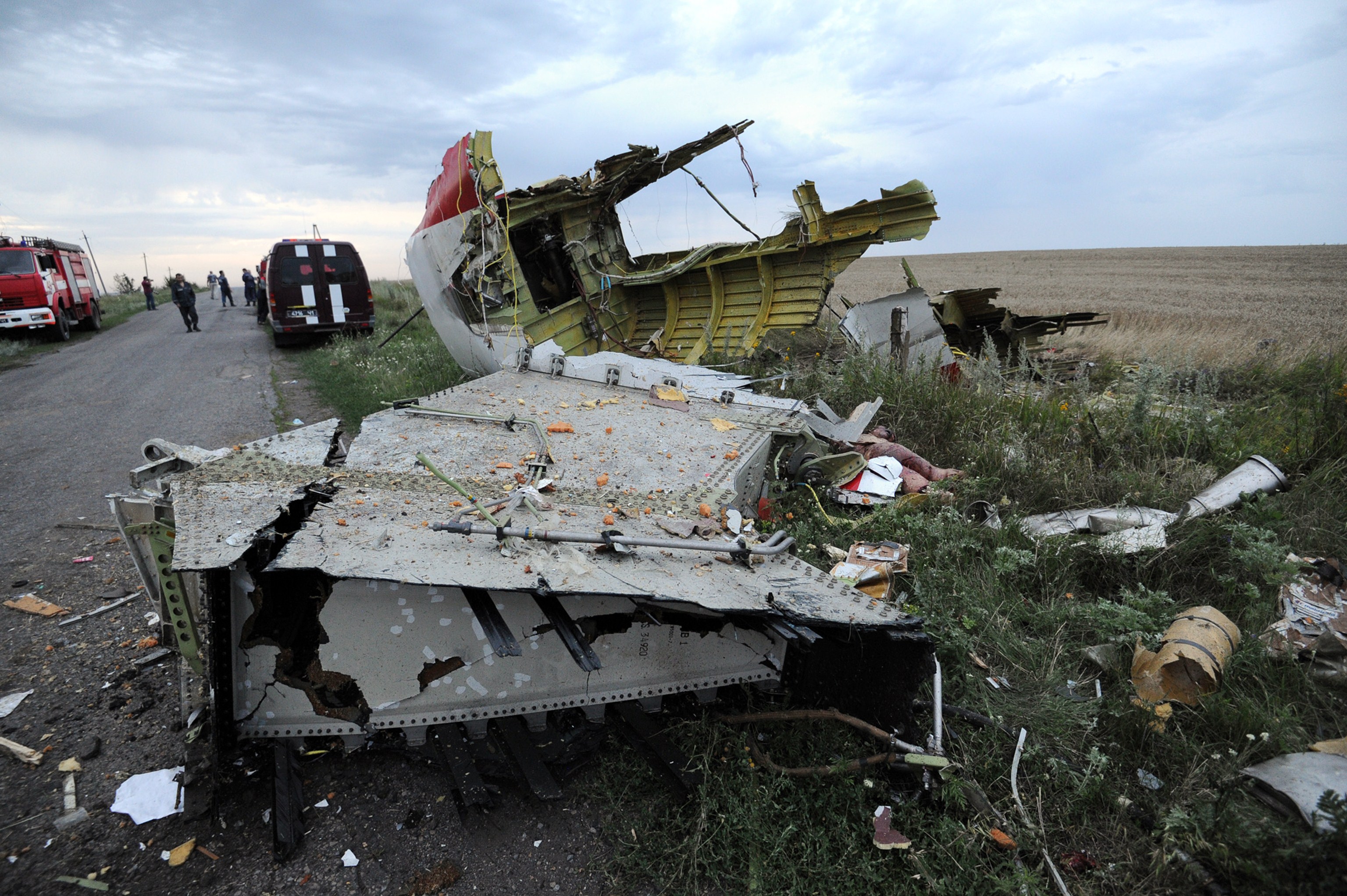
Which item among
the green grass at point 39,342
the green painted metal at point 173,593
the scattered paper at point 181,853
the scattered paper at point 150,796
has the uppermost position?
the green grass at point 39,342

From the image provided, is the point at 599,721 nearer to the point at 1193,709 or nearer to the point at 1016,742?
the point at 1016,742

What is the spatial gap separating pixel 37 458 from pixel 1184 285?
89.9 feet

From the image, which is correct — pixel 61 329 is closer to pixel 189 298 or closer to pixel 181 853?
pixel 189 298

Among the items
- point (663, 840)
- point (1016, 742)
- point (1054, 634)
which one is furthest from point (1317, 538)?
point (663, 840)

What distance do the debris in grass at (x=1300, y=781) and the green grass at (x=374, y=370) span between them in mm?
6909

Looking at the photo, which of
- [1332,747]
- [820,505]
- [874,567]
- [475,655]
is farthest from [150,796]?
[1332,747]

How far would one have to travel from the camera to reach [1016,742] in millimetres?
2459

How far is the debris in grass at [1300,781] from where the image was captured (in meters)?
1.87

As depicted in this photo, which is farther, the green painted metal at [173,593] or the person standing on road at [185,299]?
the person standing on road at [185,299]

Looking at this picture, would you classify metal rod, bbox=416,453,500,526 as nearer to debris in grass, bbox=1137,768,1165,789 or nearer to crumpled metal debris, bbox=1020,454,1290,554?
debris in grass, bbox=1137,768,1165,789

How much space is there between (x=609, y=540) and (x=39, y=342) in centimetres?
1811

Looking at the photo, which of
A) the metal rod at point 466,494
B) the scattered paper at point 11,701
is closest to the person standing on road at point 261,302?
the scattered paper at point 11,701

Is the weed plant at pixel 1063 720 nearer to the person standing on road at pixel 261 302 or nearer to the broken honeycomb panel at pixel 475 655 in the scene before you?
the broken honeycomb panel at pixel 475 655

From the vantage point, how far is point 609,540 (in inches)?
87.5
